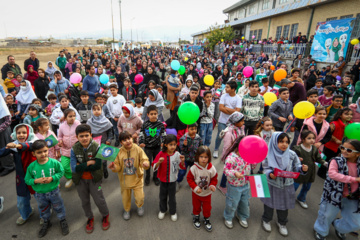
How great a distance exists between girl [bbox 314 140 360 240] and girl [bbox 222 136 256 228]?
103 cm

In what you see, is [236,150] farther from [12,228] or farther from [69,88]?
[69,88]

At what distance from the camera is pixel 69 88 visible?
617cm

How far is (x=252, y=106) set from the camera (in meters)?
4.36

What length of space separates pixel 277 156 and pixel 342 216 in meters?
1.19

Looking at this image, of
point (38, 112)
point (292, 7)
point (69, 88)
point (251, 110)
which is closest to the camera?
point (38, 112)

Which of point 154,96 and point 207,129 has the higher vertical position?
point 154,96

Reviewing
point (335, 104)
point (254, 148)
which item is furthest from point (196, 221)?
point (335, 104)

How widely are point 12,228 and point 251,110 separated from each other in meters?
4.80

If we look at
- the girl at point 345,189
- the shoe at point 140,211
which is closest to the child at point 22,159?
the shoe at point 140,211

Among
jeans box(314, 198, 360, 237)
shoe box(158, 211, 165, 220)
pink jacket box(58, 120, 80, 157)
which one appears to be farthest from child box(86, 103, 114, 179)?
jeans box(314, 198, 360, 237)

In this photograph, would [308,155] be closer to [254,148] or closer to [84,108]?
[254,148]

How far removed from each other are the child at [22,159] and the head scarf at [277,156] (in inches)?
137

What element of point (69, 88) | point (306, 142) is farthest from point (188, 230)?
point (69, 88)

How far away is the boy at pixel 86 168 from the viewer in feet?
8.79
